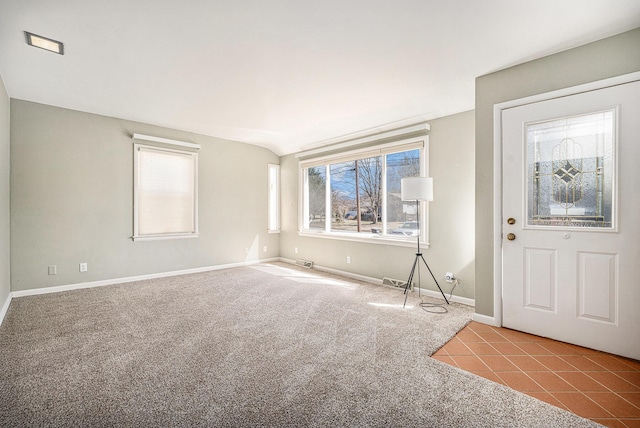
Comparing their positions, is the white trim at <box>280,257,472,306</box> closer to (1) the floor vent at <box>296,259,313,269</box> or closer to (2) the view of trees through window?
(1) the floor vent at <box>296,259,313,269</box>

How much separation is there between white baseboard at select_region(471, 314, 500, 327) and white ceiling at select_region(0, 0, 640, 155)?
2.50 m

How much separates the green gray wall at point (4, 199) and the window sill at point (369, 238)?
4241 millimetres

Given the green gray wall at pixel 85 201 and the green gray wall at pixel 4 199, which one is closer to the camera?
the green gray wall at pixel 4 199

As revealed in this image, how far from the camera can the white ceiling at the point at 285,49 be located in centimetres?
198

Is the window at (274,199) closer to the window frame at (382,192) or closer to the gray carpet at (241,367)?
the window frame at (382,192)

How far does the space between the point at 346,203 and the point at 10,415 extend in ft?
14.8

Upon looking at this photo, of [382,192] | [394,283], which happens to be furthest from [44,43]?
[394,283]

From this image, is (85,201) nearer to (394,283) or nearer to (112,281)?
(112,281)

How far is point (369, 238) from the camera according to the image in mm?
4664

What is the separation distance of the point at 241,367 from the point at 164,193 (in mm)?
3791

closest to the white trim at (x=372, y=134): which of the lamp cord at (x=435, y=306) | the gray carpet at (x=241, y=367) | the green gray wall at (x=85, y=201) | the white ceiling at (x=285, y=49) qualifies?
the white ceiling at (x=285, y=49)

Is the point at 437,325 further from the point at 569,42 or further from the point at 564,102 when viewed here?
the point at 569,42

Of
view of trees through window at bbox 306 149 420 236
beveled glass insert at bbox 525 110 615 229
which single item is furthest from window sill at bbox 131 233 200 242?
beveled glass insert at bbox 525 110 615 229

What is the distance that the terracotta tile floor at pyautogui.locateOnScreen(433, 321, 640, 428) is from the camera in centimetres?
169
